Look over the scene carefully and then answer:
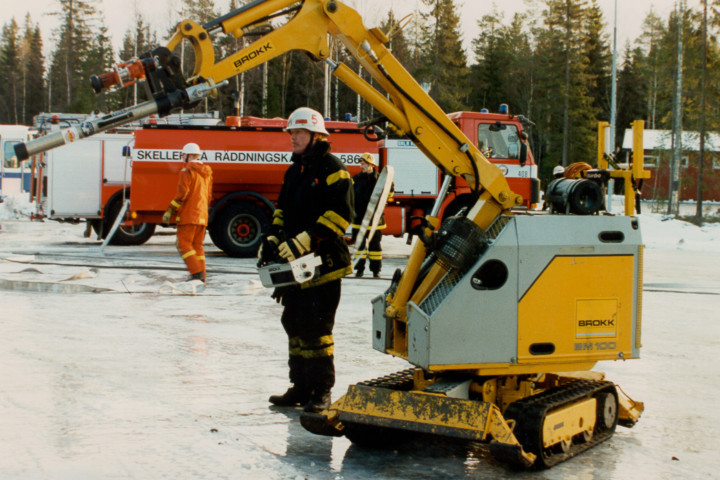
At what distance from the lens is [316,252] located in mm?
5586

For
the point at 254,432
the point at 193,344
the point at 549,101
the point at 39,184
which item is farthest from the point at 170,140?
the point at 549,101

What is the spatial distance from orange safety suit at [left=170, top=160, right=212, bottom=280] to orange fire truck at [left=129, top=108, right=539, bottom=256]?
184 inches

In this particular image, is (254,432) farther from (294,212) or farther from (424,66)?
(424,66)

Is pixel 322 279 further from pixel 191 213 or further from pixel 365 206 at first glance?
pixel 365 206

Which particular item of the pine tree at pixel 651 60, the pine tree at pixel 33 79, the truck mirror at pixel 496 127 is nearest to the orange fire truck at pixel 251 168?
the truck mirror at pixel 496 127

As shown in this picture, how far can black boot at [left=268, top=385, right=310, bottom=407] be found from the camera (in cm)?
571

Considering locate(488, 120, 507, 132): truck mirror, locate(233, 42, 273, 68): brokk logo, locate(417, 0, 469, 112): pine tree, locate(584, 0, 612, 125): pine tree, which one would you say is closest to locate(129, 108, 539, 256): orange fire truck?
locate(488, 120, 507, 132): truck mirror

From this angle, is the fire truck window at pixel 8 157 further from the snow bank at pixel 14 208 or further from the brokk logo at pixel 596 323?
the brokk logo at pixel 596 323

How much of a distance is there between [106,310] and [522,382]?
589cm

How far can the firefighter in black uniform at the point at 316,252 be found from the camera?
5582 millimetres

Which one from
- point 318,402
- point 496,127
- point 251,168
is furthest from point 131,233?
point 318,402

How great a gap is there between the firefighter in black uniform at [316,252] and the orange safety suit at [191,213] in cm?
562

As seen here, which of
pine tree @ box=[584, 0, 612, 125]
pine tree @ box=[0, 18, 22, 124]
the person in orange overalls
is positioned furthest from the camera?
pine tree @ box=[0, 18, 22, 124]

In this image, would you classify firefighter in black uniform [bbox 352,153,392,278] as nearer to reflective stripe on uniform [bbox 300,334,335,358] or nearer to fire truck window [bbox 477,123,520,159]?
fire truck window [bbox 477,123,520,159]
